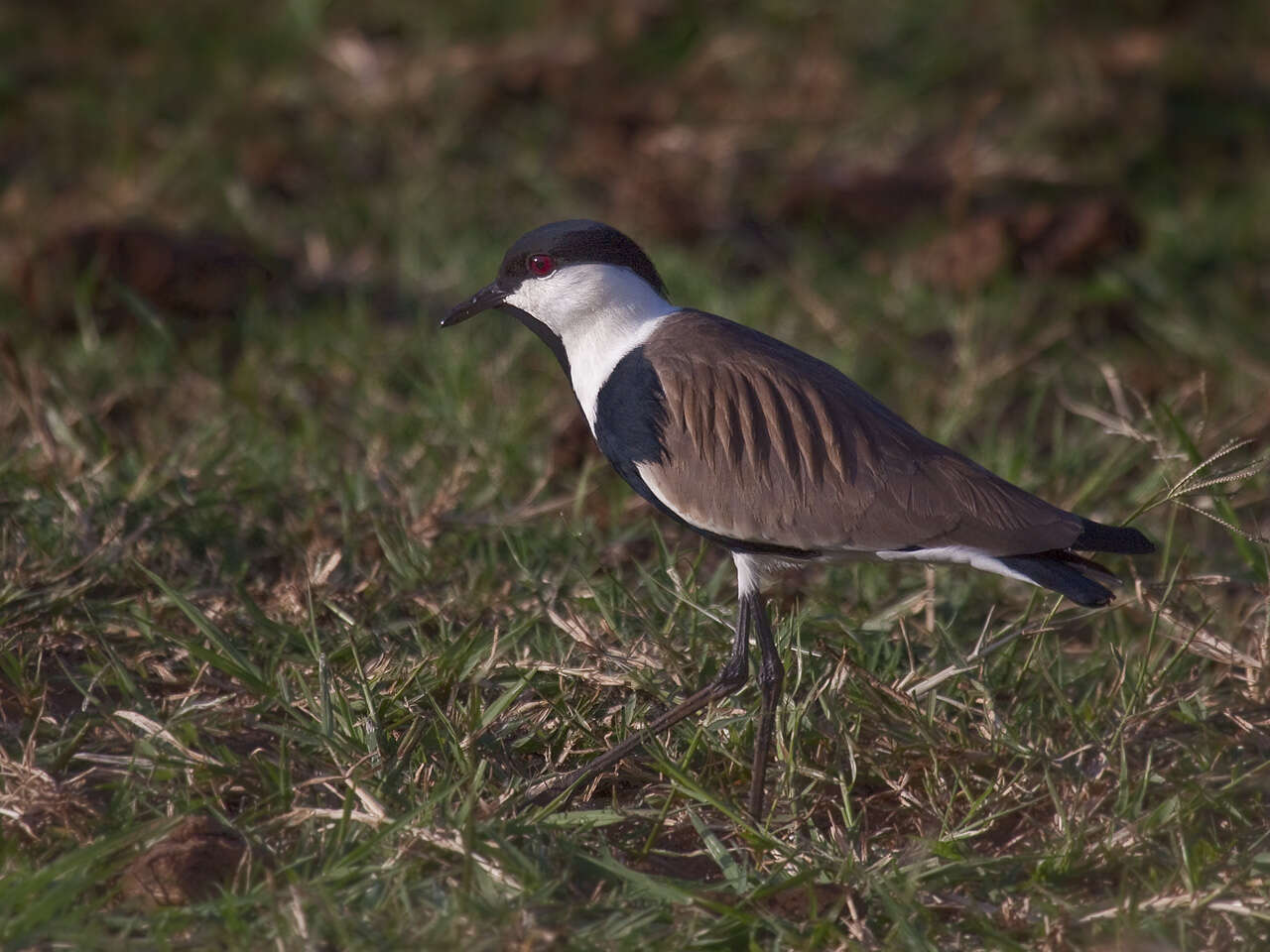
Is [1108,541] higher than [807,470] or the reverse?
the reverse

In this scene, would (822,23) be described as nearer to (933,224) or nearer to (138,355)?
(933,224)

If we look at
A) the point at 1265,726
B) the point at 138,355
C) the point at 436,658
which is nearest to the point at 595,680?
the point at 436,658

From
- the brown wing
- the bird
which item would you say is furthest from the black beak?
the brown wing

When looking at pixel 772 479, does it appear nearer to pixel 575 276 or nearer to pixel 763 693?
pixel 763 693

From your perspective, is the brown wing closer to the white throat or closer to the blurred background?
the white throat

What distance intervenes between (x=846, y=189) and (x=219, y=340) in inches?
97.7

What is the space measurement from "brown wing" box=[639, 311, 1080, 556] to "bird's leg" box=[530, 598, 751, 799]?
0.20m

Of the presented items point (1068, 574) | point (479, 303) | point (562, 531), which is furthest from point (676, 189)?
point (1068, 574)

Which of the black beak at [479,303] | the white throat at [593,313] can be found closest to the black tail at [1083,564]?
the white throat at [593,313]

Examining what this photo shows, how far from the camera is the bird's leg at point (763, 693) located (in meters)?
3.20

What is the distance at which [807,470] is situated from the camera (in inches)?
131

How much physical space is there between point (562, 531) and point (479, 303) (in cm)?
68

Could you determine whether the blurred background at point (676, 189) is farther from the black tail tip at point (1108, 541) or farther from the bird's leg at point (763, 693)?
the bird's leg at point (763, 693)

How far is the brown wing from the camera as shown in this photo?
3234 mm
